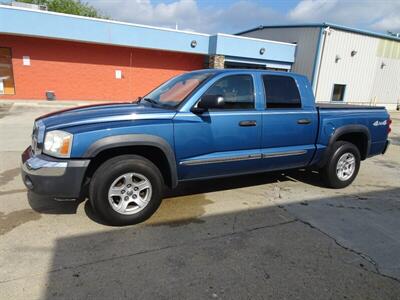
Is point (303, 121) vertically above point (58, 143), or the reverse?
point (303, 121)

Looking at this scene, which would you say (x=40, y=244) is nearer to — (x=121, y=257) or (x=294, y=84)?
(x=121, y=257)

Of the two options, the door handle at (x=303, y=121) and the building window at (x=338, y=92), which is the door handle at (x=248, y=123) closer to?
the door handle at (x=303, y=121)

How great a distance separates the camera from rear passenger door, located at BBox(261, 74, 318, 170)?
15.0 feet

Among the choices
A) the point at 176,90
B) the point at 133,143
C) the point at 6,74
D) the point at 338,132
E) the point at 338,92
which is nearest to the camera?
the point at 133,143

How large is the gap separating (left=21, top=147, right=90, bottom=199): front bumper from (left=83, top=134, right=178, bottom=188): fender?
0.56 ft

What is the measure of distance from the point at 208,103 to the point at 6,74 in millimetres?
16944

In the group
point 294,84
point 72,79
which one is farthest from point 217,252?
point 72,79

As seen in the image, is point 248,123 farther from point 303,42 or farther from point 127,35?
point 303,42

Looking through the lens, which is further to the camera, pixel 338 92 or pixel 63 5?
pixel 63 5

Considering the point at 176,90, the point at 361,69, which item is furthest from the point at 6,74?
the point at 361,69

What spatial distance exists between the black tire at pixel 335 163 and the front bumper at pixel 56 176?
3811 millimetres

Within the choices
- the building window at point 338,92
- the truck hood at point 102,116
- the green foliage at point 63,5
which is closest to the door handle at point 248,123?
the truck hood at point 102,116

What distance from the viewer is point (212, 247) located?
345 cm

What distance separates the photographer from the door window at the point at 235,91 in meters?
4.25
